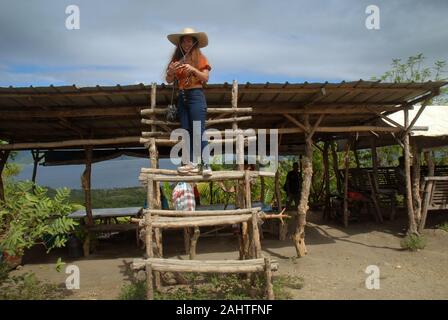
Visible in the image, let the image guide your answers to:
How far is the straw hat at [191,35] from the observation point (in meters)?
4.86

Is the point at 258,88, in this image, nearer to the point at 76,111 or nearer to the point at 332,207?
the point at 76,111

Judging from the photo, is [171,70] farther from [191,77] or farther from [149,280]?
[149,280]

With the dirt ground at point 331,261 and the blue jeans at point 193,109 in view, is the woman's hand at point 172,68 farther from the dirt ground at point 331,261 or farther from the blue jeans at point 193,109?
the dirt ground at point 331,261

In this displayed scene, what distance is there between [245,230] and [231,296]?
103 cm

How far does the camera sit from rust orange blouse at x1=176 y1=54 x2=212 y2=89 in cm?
489

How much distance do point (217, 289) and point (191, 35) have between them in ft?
10.9

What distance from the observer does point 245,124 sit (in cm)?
882

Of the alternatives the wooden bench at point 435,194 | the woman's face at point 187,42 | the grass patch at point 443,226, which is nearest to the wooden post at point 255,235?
the woman's face at point 187,42

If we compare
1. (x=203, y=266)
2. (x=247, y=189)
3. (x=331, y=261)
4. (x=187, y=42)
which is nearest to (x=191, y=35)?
(x=187, y=42)

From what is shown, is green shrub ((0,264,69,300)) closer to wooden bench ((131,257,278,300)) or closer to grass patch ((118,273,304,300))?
grass patch ((118,273,304,300))

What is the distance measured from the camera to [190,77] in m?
4.93

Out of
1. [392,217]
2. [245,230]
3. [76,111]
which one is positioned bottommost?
[392,217]

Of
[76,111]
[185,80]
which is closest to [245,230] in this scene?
[185,80]
